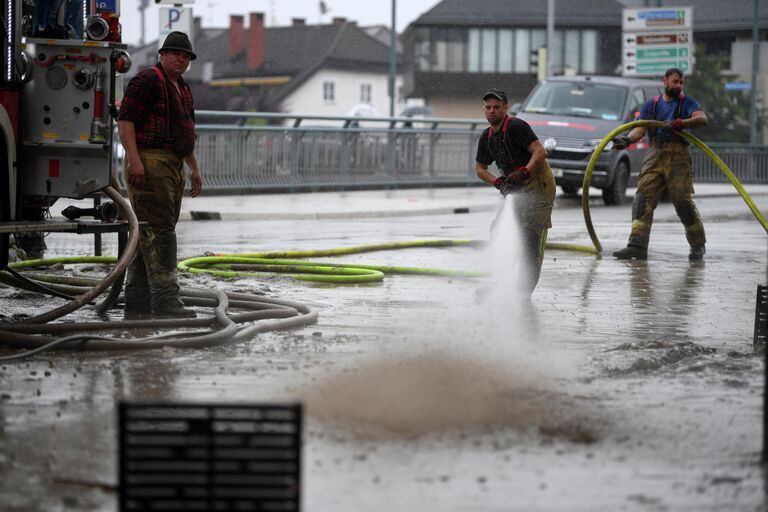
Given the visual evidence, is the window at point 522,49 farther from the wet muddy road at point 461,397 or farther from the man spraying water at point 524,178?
the man spraying water at point 524,178

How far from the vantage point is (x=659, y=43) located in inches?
1236

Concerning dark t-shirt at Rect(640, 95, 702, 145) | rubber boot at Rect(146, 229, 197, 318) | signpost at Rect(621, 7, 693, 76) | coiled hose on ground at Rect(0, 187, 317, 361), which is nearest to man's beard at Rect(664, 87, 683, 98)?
dark t-shirt at Rect(640, 95, 702, 145)

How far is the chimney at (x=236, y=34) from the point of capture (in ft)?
301

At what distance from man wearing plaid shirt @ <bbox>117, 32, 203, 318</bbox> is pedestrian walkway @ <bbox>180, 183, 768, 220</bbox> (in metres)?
8.35

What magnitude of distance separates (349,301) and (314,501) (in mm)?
5561

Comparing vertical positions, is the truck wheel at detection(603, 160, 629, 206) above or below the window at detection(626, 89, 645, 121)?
below

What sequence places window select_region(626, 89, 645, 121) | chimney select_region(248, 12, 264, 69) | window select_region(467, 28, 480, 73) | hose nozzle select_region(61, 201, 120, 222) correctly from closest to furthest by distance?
hose nozzle select_region(61, 201, 120, 222), window select_region(626, 89, 645, 121), window select_region(467, 28, 480, 73), chimney select_region(248, 12, 264, 69)

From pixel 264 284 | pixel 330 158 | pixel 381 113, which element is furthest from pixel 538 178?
pixel 381 113

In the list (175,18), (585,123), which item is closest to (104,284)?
(175,18)

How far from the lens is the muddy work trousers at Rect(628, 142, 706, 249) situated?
13.8 metres

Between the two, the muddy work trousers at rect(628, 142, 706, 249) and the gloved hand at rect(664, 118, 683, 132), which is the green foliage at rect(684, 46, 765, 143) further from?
the gloved hand at rect(664, 118, 683, 132)

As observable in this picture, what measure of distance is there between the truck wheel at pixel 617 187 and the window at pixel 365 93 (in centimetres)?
6861

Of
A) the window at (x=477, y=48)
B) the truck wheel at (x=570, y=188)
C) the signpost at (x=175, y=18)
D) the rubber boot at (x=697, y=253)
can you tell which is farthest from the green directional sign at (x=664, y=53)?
the window at (x=477, y=48)

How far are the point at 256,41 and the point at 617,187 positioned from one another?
68.9 meters
